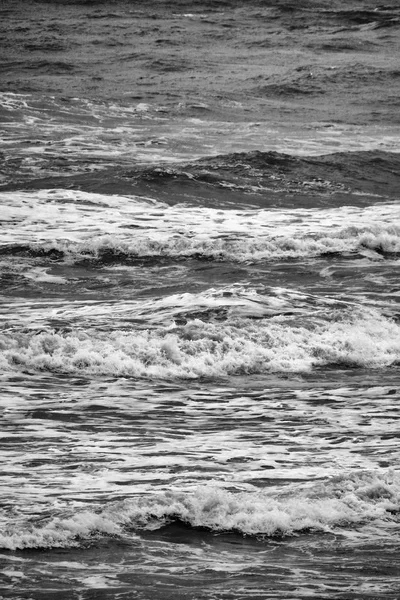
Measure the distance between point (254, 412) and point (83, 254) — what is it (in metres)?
6.33

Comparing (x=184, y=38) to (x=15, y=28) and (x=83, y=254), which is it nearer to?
(x=15, y=28)

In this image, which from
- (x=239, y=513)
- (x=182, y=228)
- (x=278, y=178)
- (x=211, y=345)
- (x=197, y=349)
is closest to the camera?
(x=239, y=513)

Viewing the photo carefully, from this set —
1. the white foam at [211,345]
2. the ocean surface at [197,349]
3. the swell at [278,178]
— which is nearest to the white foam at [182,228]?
the ocean surface at [197,349]

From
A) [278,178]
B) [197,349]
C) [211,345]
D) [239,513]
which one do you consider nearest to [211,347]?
[211,345]

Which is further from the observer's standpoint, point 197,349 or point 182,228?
point 182,228

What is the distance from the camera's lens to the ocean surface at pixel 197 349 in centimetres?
575

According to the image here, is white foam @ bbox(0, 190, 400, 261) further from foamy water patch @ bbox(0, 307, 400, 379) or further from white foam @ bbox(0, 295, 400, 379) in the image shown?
foamy water patch @ bbox(0, 307, 400, 379)

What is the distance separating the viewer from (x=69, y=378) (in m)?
9.36

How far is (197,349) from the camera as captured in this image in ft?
33.4

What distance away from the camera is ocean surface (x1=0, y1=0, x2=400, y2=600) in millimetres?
5746

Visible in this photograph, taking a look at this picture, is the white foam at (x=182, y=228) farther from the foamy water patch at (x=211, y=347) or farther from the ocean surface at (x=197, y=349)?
the foamy water patch at (x=211, y=347)

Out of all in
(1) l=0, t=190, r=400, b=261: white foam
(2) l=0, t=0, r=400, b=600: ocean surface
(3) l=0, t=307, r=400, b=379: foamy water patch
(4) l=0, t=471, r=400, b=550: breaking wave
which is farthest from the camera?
(1) l=0, t=190, r=400, b=261: white foam

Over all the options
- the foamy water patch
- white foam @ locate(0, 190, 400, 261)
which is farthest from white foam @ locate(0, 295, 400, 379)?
white foam @ locate(0, 190, 400, 261)

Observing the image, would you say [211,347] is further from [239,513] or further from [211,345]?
[239,513]
